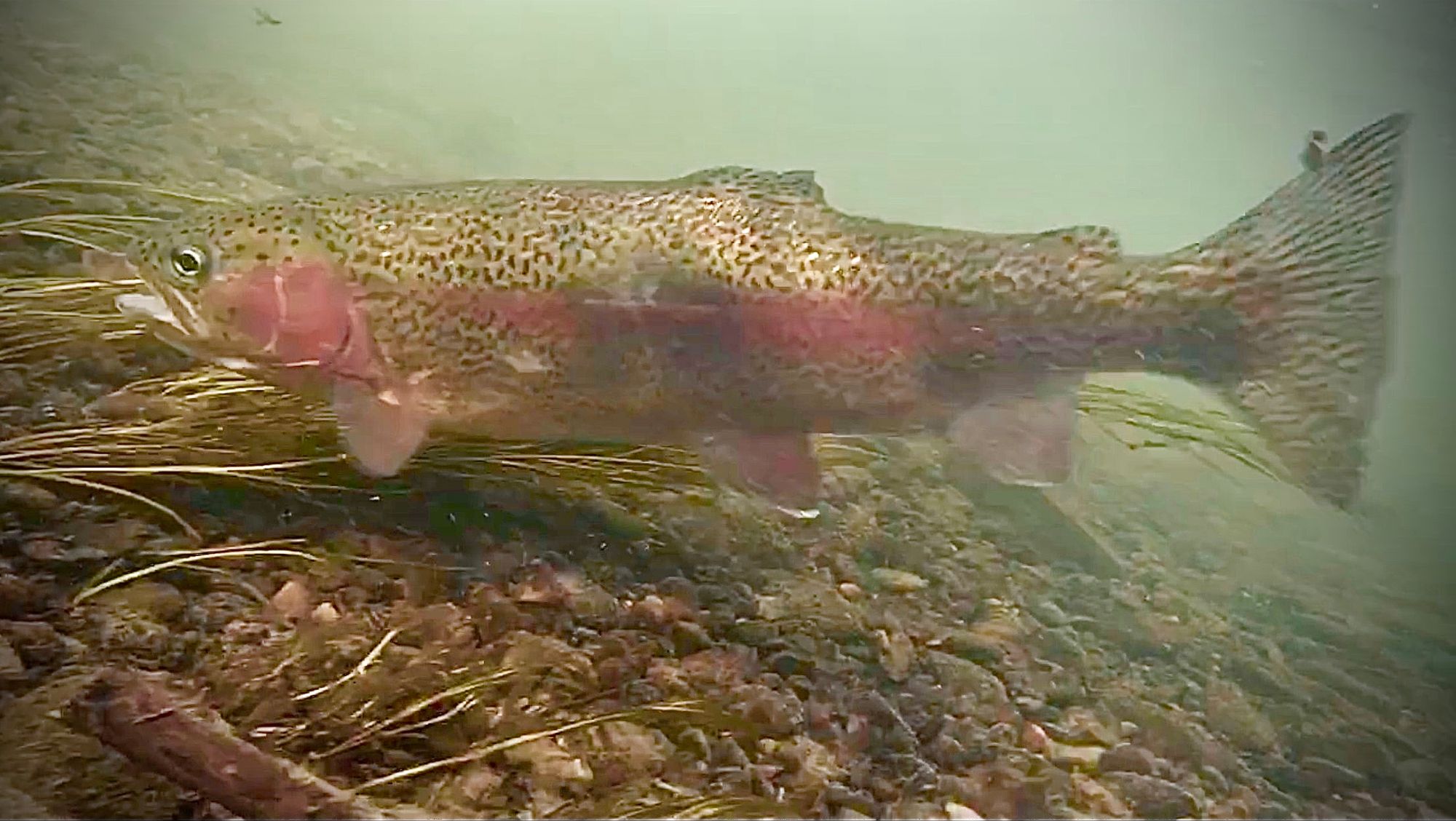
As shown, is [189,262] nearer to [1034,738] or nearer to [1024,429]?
[1024,429]

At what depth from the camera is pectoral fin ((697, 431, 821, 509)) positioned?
5.38 ft

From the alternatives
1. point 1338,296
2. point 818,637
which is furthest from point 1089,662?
point 1338,296

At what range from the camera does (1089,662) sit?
174cm

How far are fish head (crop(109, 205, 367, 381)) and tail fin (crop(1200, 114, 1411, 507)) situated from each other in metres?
1.21

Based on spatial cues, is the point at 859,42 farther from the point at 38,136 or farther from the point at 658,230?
the point at 38,136

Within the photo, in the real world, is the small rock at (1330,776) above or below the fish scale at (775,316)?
below

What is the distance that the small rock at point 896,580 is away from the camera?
1744 millimetres

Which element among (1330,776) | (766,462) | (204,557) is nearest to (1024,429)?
(766,462)

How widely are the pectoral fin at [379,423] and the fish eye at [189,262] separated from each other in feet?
0.79

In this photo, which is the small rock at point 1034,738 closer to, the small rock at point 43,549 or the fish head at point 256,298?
the fish head at point 256,298

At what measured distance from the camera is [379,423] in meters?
1.60

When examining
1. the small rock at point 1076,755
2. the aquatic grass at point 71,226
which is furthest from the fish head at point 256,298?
the small rock at point 1076,755

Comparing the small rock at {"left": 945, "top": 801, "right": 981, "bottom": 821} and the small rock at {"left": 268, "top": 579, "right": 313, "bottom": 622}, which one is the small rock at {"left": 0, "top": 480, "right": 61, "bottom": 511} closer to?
the small rock at {"left": 268, "top": 579, "right": 313, "bottom": 622}

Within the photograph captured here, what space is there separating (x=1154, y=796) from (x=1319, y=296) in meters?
0.74
